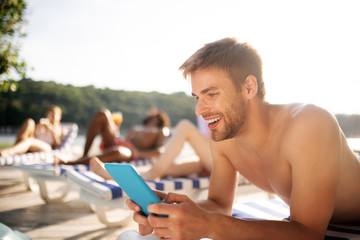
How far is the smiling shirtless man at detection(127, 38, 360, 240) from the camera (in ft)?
3.28

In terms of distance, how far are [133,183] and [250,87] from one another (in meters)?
0.75

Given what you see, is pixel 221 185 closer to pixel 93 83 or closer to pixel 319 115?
pixel 319 115

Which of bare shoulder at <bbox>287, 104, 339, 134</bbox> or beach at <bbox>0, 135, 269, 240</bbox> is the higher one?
bare shoulder at <bbox>287, 104, 339, 134</bbox>

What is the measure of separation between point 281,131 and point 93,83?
25428mm

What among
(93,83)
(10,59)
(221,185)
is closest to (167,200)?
(221,185)

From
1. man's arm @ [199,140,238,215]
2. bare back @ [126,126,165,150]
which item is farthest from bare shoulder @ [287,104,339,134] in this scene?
bare back @ [126,126,165,150]

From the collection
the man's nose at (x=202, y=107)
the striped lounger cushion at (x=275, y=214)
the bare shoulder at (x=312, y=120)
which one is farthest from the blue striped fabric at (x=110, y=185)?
the bare shoulder at (x=312, y=120)

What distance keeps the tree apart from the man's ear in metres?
5.08

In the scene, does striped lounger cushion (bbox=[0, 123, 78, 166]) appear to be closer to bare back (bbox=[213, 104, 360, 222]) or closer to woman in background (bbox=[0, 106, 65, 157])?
woman in background (bbox=[0, 106, 65, 157])

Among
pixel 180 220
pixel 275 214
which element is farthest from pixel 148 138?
pixel 180 220

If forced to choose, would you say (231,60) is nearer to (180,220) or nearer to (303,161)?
(303,161)

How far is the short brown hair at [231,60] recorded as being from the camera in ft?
4.32

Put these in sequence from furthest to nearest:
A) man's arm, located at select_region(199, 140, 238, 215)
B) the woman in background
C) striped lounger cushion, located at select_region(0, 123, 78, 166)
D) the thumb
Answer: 1. the woman in background
2. striped lounger cushion, located at select_region(0, 123, 78, 166)
3. man's arm, located at select_region(199, 140, 238, 215)
4. the thumb

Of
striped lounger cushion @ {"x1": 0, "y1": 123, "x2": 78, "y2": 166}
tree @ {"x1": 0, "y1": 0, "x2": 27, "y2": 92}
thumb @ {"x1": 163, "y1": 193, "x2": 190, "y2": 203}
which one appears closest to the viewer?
thumb @ {"x1": 163, "y1": 193, "x2": 190, "y2": 203}
